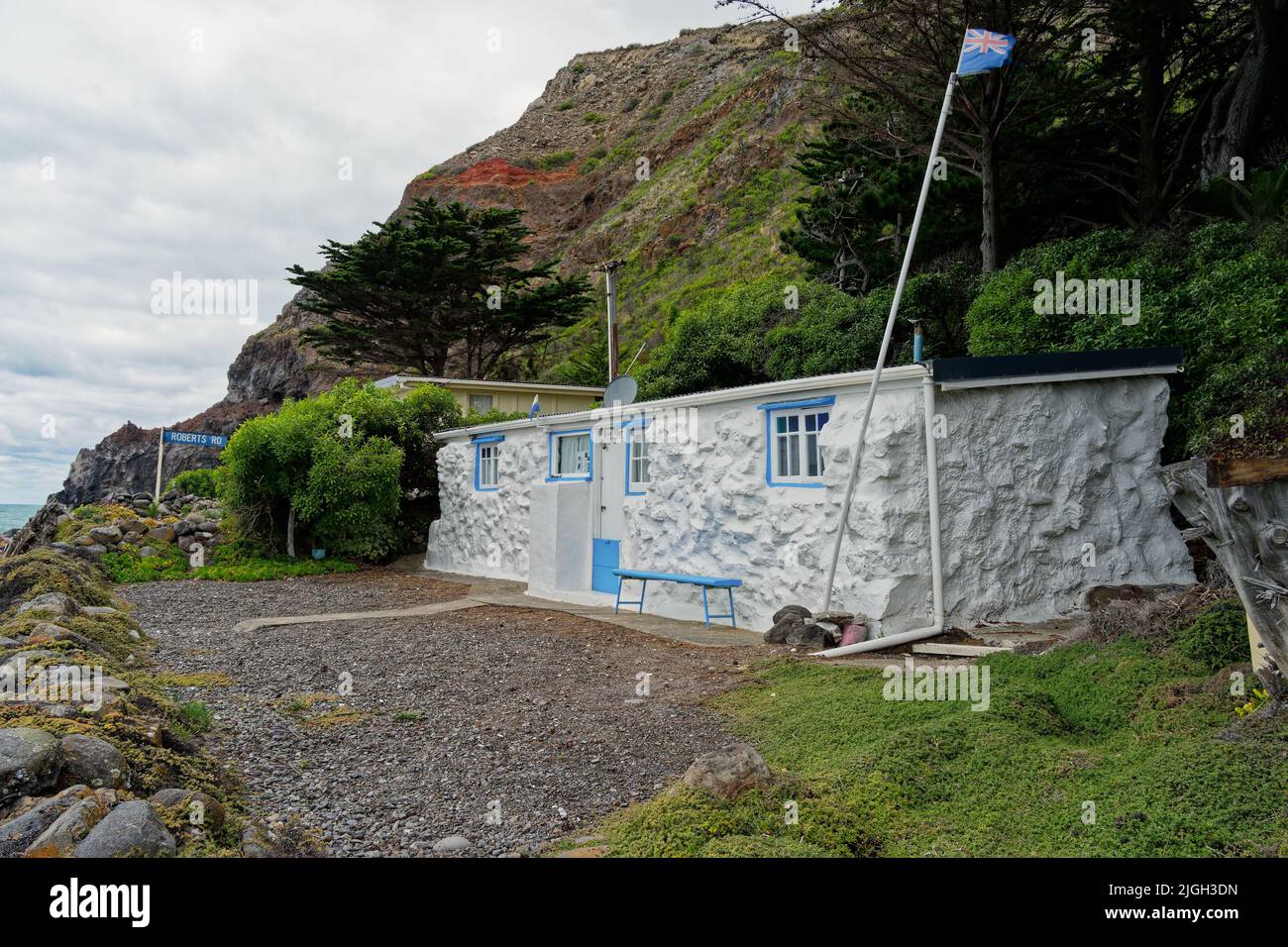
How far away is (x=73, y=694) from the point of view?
474 centimetres

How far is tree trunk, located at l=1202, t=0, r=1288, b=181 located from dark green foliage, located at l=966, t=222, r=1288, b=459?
2.94 metres

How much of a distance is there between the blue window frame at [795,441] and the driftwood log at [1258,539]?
4.77 metres

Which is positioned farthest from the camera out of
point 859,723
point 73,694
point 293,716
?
point 293,716

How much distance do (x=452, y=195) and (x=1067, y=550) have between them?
59.2 metres

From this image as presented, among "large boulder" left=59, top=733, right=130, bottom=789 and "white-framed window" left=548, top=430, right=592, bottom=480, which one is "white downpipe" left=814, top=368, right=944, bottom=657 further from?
"large boulder" left=59, top=733, right=130, bottom=789

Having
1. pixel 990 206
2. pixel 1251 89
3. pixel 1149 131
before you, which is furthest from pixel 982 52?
pixel 1149 131

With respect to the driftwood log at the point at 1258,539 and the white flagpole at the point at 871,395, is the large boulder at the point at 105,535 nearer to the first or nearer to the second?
the white flagpole at the point at 871,395

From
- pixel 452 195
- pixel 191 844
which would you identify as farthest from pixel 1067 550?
pixel 452 195

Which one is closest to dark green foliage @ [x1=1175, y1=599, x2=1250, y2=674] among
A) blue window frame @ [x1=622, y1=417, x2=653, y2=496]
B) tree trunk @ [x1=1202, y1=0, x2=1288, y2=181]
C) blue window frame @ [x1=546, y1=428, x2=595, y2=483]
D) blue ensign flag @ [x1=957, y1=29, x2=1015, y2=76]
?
blue ensign flag @ [x1=957, y1=29, x2=1015, y2=76]

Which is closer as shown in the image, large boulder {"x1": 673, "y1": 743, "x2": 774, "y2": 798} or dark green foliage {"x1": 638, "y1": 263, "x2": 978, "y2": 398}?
large boulder {"x1": 673, "y1": 743, "x2": 774, "y2": 798}

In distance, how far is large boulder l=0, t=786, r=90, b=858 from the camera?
10.1 feet

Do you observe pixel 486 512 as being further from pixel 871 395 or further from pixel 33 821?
pixel 33 821

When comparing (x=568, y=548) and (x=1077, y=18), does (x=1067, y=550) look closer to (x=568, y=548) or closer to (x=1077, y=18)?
(x=568, y=548)

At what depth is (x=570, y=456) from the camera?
541 inches
